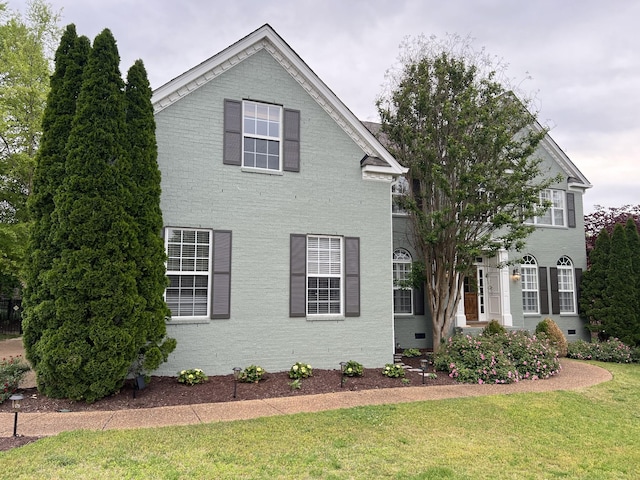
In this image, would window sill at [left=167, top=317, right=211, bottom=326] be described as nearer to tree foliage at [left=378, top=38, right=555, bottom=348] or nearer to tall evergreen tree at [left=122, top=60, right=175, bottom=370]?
tall evergreen tree at [left=122, top=60, right=175, bottom=370]

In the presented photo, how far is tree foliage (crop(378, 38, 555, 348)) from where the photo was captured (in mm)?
11125

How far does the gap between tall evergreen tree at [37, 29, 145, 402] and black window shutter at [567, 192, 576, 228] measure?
15.4 m

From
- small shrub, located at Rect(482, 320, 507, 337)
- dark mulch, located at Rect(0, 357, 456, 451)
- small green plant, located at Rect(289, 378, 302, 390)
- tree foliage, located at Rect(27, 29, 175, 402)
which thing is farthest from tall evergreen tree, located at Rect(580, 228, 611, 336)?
tree foliage, located at Rect(27, 29, 175, 402)

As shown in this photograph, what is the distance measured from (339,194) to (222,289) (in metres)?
3.53

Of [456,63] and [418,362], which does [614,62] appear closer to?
[456,63]

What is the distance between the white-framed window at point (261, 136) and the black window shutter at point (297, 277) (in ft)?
5.87

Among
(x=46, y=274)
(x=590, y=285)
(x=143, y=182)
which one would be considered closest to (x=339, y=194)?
(x=143, y=182)

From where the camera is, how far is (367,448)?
5238 millimetres

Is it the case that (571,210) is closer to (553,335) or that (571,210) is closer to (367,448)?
(553,335)

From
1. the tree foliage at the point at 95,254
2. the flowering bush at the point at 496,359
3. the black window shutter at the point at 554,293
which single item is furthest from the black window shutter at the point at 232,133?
the black window shutter at the point at 554,293

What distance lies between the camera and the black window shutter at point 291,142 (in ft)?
33.2

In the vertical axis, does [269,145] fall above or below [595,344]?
above

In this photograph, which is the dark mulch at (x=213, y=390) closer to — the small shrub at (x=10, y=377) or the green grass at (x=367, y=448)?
→ the small shrub at (x=10, y=377)

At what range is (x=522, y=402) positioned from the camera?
773 cm
